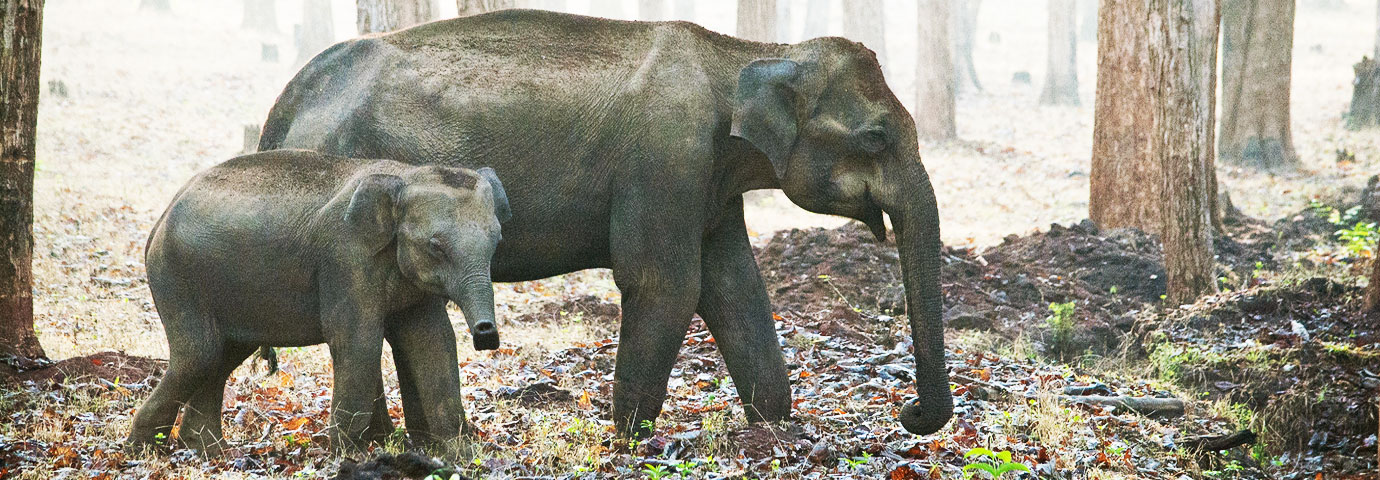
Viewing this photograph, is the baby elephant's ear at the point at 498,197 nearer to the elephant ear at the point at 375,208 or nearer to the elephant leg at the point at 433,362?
the elephant ear at the point at 375,208

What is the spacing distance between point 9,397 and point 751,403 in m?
4.46

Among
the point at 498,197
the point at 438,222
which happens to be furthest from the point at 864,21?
the point at 438,222

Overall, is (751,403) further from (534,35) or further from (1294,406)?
(1294,406)

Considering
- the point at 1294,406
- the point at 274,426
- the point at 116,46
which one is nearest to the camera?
the point at 274,426

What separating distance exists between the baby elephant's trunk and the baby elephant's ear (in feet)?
1.85

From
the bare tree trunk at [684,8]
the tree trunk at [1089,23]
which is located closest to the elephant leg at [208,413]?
the bare tree trunk at [684,8]

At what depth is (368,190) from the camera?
591 centimetres

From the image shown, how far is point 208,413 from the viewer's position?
679 centimetres

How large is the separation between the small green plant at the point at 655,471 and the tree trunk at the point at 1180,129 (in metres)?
6.83

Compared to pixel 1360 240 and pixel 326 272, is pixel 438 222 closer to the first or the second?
pixel 326 272

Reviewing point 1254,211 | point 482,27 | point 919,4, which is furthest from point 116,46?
point 482,27

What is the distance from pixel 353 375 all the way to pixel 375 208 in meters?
0.84

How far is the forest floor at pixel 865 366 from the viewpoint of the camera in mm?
6855

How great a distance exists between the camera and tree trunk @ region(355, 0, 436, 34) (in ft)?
41.5
